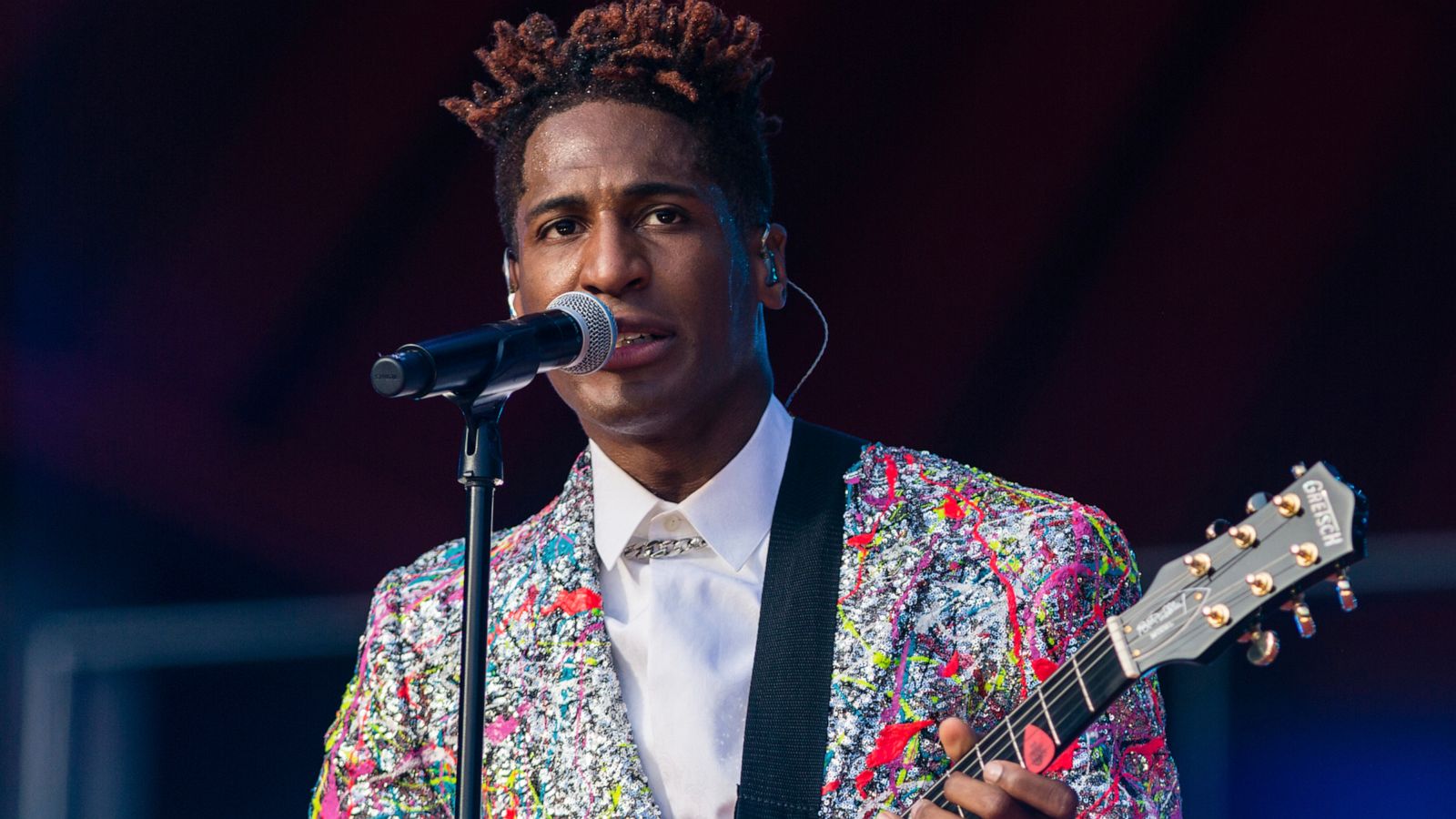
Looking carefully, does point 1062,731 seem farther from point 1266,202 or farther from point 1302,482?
point 1266,202

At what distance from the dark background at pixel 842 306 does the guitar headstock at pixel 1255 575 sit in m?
1.69

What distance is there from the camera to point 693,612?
269 centimetres

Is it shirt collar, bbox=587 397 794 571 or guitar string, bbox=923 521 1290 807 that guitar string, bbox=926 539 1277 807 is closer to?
guitar string, bbox=923 521 1290 807

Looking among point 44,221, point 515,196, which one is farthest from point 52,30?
point 515,196

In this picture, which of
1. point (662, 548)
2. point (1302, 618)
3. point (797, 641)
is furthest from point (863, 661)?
point (1302, 618)

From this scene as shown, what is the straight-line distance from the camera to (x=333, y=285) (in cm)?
419

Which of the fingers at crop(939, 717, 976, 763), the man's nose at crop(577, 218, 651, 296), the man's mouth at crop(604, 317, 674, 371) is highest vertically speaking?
the man's nose at crop(577, 218, 651, 296)

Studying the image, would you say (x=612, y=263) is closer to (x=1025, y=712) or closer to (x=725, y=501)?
(x=725, y=501)

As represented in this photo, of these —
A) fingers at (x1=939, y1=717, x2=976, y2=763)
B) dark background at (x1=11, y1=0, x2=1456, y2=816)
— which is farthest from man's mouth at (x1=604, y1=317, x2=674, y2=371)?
dark background at (x1=11, y1=0, x2=1456, y2=816)

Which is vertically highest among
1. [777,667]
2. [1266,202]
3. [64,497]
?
[1266,202]

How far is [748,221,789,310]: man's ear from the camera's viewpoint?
9.35 feet

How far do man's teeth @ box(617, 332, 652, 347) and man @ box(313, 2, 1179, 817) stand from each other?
10mm

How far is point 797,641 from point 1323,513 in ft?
3.25

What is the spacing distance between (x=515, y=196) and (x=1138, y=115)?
1.61 m
